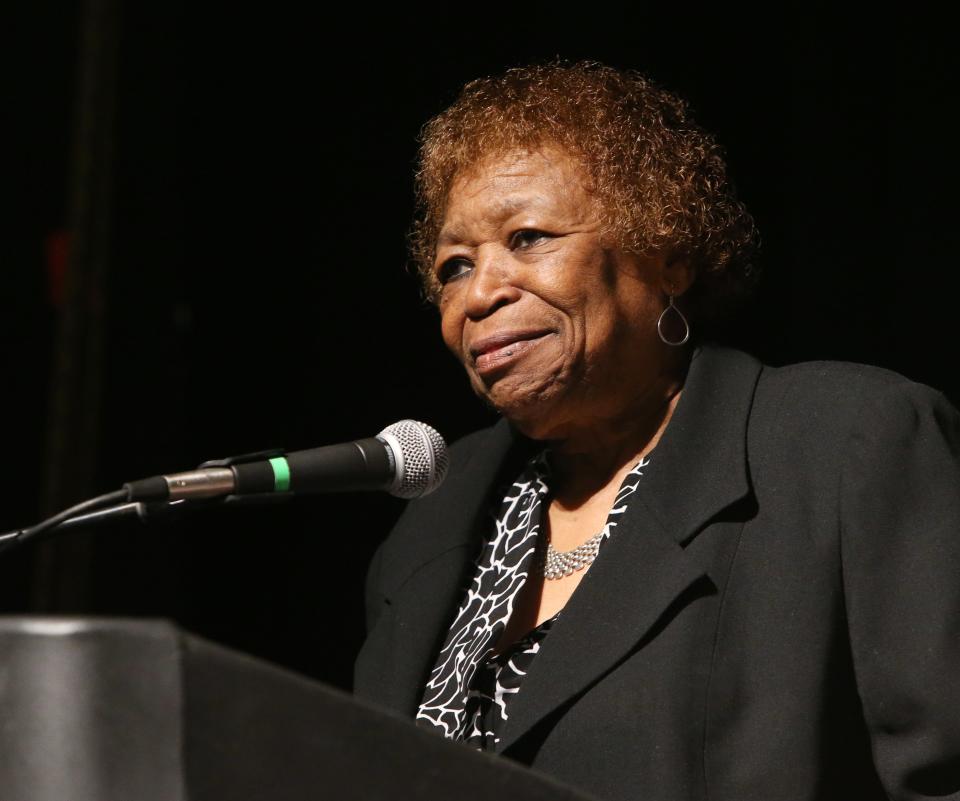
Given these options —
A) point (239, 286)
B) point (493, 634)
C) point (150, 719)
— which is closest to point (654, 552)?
point (493, 634)

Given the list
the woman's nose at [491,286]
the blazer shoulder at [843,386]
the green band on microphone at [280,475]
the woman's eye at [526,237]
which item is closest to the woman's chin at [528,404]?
the woman's nose at [491,286]

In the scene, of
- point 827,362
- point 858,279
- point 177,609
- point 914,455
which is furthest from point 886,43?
point 177,609

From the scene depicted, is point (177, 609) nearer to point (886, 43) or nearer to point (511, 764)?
point (886, 43)

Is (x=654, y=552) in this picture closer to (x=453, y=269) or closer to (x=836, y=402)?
(x=836, y=402)

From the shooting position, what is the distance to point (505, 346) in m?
2.05

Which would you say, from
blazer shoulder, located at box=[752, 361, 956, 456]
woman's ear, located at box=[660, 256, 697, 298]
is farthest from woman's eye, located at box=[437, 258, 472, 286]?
blazer shoulder, located at box=[752, 361, 956, 456]

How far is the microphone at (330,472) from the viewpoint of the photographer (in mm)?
1402

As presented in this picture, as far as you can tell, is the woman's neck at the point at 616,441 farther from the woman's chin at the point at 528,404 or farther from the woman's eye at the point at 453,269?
the woman's eye at the point at 453,269

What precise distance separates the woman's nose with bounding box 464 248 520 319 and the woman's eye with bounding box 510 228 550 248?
0.03 meters

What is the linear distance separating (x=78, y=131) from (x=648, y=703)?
2303mm

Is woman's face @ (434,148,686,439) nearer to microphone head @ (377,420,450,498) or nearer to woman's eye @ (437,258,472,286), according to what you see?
woman's eye @ (437,258,472,286)

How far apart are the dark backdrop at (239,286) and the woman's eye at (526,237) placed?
948 millimetres

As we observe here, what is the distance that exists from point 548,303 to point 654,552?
44 cm

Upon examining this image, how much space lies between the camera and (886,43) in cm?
245
